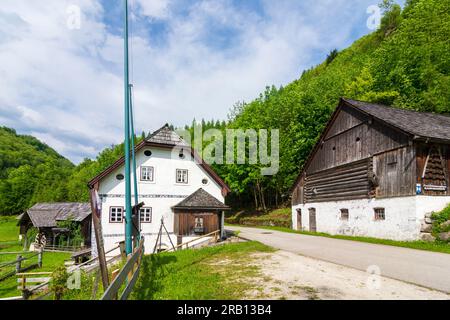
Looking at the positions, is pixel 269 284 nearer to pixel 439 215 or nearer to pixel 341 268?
pixel 341 268

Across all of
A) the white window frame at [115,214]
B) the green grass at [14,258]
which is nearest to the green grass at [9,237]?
the green grass at [14,258]

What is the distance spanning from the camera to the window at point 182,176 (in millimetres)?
22391

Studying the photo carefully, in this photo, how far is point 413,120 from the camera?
1972cm

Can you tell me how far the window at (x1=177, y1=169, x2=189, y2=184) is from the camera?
73.5 feet

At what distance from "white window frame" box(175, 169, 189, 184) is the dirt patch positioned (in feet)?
42.0

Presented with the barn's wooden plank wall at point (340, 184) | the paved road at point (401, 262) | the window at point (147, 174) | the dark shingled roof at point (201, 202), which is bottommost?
the paved road at point (401, 262)

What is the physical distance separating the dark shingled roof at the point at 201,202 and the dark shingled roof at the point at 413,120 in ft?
40.5

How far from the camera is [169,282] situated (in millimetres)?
9086

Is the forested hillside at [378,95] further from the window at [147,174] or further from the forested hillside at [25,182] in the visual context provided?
the forested hillside at [25,182]

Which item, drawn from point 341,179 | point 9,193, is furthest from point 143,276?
point 9,193

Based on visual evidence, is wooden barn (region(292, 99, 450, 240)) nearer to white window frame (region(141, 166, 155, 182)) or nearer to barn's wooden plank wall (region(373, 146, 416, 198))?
barn's wooden plank wall (region(373, 146, 416, 198))

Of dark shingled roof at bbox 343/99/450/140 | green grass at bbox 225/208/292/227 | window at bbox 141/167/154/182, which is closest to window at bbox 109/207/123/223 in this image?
window at bbox 141/167/154/182

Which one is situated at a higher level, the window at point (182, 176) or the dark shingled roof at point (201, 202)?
the window at point (182, 176)

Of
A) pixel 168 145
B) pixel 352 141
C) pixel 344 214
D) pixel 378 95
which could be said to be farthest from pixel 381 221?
pixel 378 95
